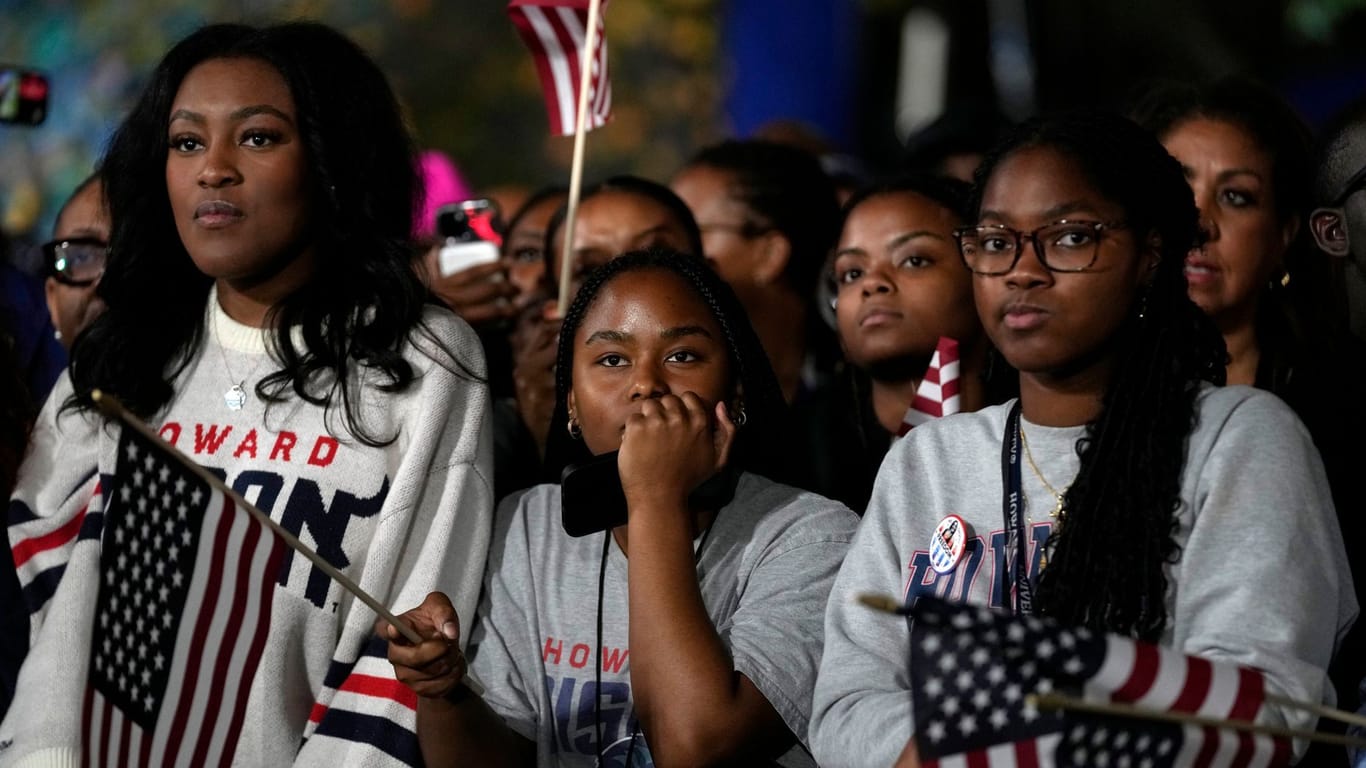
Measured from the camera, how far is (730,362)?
11.6 ft

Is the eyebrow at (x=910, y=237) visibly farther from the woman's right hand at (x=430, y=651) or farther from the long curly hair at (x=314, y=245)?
the woman's right hand at (x=430, y=651)

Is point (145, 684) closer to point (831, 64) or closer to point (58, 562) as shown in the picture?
point (58, 562)

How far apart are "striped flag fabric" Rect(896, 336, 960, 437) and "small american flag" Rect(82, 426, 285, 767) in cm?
163

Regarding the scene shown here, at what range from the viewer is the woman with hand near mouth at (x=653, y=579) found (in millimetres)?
3062

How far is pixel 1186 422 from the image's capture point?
113 inches

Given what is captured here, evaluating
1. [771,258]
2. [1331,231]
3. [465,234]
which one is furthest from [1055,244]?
[465,234]

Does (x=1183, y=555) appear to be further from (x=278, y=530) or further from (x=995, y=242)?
(x=278, y=530)

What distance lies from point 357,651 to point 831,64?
8021 mm

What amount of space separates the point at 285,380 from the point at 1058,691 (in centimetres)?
180

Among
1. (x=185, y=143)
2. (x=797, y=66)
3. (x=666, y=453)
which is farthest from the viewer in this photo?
(x=797, y=66)

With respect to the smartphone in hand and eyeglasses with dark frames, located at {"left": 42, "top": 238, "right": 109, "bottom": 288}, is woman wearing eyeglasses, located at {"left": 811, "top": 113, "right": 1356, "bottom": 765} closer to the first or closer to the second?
the smartphone in hand

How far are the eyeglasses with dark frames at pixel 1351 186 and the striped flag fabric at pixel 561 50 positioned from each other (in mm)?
2012

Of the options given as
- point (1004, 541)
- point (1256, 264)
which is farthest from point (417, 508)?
point (1256, 264)

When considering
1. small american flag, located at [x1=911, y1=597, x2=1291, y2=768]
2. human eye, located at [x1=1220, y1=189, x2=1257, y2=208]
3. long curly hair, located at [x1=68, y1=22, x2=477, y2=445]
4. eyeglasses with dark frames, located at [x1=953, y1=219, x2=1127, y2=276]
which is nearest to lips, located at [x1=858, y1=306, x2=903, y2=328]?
human eye, located at [x1=1220, y1=189, x2=1257, y2=208]
